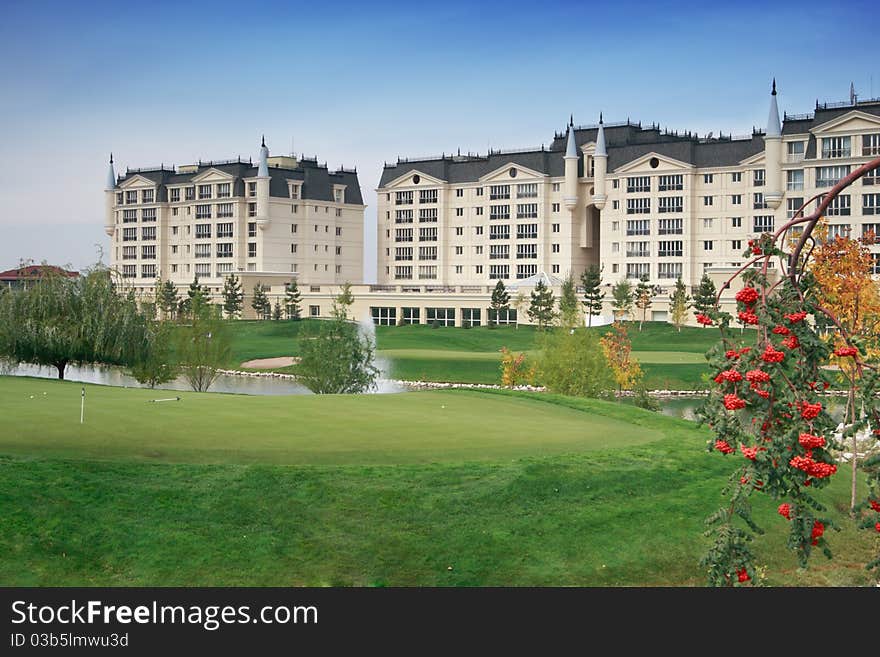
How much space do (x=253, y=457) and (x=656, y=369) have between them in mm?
47182

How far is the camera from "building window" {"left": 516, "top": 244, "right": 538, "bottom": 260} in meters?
103

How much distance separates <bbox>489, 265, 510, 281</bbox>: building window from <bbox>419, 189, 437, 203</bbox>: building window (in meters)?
9.11

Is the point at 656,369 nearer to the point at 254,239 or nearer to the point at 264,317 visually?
the point at 264,317

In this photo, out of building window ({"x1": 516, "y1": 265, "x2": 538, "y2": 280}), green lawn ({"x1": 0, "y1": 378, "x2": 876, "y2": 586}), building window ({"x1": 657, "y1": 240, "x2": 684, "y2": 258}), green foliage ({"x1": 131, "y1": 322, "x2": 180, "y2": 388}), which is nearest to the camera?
green lawn ({"x1": 0, "y1": 378, "x2": 876, "y2": 586})

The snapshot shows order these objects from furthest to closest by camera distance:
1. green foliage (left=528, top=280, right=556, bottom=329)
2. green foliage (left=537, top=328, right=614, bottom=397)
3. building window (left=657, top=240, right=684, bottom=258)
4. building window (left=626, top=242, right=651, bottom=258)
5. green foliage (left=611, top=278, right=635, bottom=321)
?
building window (left=626, top=242, right=651, bottom=258) < building window (left=657, top=240, right=684, bottom=258) < green foliage (left=611, top=278, right=635, bottom=321) < green foliage (left=528, top=280, right=556, bottom=329) < green foliage (left=537, top=328, right=614, bottom=397)

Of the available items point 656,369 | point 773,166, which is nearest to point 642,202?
point 773,166

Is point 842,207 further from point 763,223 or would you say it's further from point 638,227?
point 638,227

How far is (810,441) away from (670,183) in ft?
287

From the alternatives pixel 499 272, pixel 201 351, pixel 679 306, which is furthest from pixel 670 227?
pixel 201 351

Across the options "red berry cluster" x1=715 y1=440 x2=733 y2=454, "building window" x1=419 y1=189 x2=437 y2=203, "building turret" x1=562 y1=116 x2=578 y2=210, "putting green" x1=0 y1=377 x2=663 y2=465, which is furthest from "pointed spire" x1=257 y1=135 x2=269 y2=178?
"red berry cluster" x1=715 y1=440 x2=733 y2=454

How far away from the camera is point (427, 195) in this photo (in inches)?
4306

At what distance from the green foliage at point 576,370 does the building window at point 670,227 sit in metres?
51.5

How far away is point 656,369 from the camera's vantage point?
64188 millimetres

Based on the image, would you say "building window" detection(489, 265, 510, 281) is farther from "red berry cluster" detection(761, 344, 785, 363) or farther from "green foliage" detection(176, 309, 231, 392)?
"red berry cluster" detection(761, 344, 785, 363)
